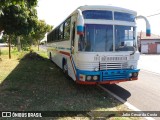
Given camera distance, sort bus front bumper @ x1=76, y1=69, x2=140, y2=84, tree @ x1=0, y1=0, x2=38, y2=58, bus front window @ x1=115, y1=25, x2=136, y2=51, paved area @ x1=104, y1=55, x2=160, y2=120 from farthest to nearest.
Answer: tree @ x1=0, y1=0, x2=38, y2=58 < bus front window @ x1=115, y1=25, x2=136, y2=51 < bus front bumper @ x1=76, y1=69, x2=140, y2=84 < paved area @ x1=104, y1=55, x2=160, y2=120

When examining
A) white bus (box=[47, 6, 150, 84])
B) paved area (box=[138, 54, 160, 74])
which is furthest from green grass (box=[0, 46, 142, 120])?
paved area (box=[138, 54, 160, 74])

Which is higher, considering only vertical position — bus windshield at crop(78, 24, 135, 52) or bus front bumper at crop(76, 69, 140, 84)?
bus windshield at crop(78, 24, 135, 52)

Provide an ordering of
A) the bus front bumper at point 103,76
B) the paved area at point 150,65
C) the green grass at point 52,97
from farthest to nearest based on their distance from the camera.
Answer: the paved area at point 150,65 < the bus front bumper at point 103,76 < the green grass at point 52,97

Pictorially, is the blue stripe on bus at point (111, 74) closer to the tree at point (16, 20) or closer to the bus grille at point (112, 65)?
the bus grille at point (112, 65)

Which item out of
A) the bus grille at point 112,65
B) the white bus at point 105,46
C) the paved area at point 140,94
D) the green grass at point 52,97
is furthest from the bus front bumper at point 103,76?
the paved area at point 140,94

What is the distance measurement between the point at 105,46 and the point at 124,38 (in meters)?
0.91

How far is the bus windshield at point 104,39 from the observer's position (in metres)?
9.24

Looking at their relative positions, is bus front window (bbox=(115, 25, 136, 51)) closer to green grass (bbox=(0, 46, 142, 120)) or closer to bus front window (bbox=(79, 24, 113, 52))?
bus front window (bbox=(79, 24, 113, 52))

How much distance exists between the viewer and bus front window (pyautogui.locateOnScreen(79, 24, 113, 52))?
30.3ft

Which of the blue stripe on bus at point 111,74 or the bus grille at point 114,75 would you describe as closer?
the blue stripe on bus at point 111,74

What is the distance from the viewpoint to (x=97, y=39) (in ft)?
30.6

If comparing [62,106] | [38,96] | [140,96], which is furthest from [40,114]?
[140,96]

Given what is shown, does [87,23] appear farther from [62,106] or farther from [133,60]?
[62,106]

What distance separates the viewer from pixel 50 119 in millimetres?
6621
